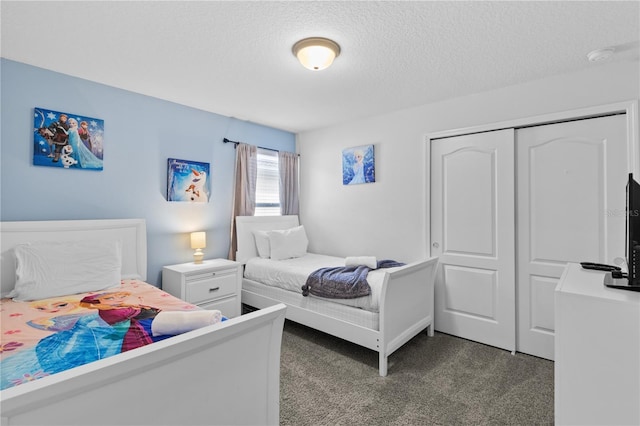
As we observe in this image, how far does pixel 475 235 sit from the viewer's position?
3.06m

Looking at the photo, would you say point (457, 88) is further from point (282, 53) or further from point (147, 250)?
point (147, 250)

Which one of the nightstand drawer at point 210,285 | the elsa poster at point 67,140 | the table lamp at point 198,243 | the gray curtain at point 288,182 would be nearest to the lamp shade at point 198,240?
the table lamp at point 198,243

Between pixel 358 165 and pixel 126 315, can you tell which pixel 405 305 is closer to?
pixel 358 165

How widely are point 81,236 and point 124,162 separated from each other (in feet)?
2.60

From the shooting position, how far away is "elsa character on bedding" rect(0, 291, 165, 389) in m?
1.22

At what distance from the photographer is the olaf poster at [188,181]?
3.31 m

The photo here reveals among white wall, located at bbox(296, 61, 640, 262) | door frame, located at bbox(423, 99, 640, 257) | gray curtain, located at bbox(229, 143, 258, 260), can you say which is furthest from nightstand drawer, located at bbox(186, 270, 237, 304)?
door frame, located at bbox(423, 99, 640, 257)

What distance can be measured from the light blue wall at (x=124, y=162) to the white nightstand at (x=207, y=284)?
28 cm

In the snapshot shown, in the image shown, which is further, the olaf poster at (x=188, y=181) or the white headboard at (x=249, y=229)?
the white headboard at (x=249, y=229)

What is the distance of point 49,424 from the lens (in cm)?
81

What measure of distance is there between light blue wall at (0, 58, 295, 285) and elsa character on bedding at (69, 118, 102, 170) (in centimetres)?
7

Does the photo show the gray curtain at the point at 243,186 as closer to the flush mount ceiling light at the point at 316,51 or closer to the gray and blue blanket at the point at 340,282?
the gray and blue blanket at the point at 340,282

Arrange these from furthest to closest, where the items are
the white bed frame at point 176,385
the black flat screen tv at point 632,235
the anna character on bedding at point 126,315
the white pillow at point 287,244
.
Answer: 1. the white pillow at point 287,244
2. the anna character on bedding at point 126,315
3. the black flat screen tv at point 632,235
4. the white bed frame at point 176,385

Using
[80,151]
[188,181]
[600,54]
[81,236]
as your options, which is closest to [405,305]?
[600,54]
